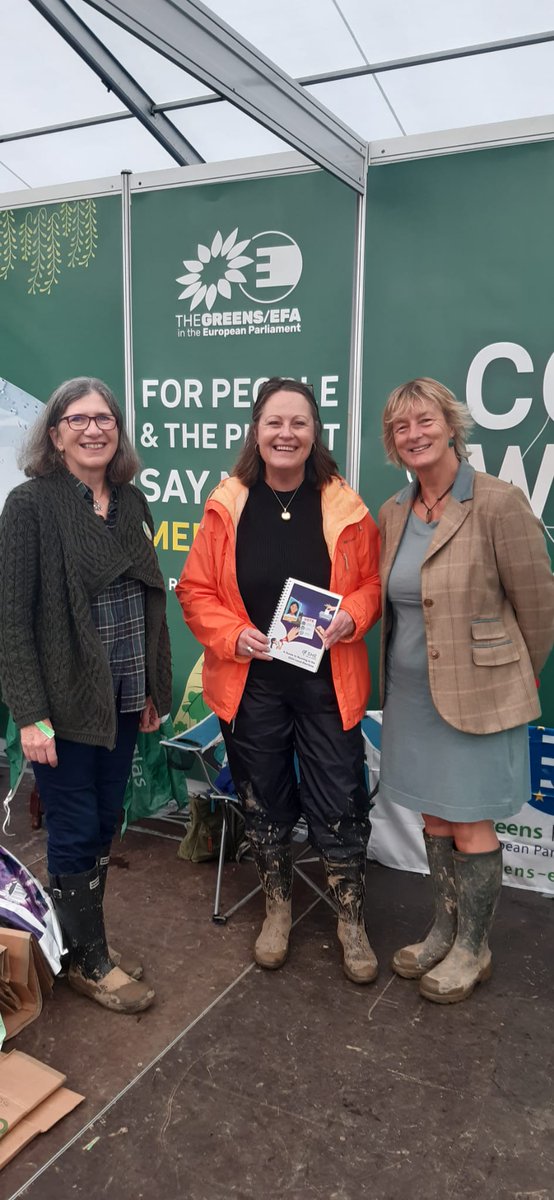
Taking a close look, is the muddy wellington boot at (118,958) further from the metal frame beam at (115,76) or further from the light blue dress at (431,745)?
the metal frame beam at (115,76)

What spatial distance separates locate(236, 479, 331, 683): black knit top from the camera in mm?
2480

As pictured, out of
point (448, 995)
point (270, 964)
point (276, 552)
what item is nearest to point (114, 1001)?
point (270, 964)

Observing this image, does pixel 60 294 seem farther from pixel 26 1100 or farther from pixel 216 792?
pixel 26 1100

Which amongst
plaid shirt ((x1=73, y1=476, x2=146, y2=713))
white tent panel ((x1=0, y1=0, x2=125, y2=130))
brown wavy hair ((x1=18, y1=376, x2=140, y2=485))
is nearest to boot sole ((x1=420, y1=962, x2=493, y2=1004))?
plaid shirt ((x1=73, y1=476, x2=146, y2=713))

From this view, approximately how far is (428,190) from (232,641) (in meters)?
1.89

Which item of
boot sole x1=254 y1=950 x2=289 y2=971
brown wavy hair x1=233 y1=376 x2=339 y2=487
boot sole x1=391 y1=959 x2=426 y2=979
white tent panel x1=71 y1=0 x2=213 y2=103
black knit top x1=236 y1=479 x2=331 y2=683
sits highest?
white tent panel x1=71 y1=0 x2=213 y2=103

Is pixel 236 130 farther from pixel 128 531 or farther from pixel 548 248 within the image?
pixel 128 531

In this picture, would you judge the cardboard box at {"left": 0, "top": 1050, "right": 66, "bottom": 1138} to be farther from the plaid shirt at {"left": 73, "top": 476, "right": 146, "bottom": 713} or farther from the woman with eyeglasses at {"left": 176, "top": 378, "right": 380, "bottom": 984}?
the plaid shirt at {"left": 73, "top": 476, "right": 146, "bottom": 713}

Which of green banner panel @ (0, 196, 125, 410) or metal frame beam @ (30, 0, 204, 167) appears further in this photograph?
metal frame beam @ (30, 0, 204, 167)

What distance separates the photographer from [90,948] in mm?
2488

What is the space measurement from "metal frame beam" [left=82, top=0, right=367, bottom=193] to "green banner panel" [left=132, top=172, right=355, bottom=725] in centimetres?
43

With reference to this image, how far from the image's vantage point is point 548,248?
294 centimetres

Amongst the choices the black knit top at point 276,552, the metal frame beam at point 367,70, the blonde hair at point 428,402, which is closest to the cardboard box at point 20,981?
the black knit top at point 276,552

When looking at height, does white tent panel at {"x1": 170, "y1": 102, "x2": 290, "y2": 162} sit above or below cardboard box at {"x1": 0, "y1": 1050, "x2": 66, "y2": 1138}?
above
